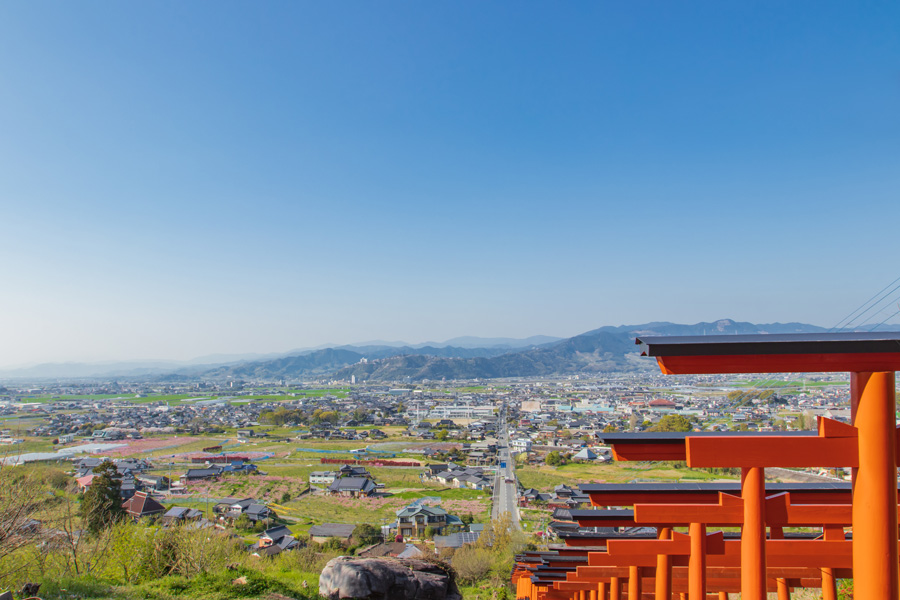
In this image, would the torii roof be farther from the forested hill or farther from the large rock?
the forested hill

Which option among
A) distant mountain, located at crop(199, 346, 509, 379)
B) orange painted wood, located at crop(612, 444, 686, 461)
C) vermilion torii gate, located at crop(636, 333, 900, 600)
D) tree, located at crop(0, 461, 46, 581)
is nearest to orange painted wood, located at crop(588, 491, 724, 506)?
orange painted wood, located at crop(612, 444, 686, 461)

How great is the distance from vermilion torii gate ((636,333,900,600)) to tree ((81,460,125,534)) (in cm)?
1469

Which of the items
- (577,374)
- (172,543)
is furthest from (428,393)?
(172,543)

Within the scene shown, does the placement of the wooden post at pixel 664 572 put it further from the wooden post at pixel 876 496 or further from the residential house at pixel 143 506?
the residential house at pixel 143 506

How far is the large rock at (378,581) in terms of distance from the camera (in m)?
6.40

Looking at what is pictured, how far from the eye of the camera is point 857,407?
3.85 ft

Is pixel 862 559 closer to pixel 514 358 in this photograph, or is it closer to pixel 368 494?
pixel 368 494

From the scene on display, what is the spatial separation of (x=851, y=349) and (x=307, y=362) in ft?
484

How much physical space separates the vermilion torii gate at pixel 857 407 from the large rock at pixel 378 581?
6415 millimetres

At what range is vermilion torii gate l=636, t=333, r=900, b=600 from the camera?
3.58 feet

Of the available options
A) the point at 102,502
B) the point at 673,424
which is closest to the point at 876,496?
the point at 102,502

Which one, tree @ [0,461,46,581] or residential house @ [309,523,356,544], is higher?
tree @ [0,461,46,581]

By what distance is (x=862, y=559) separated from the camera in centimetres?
111

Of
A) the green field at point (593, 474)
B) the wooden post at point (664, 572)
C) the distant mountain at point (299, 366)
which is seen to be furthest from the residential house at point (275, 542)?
the distant mountain at point (299, 366)
